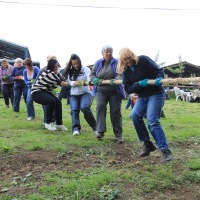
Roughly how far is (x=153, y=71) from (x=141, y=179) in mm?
1684

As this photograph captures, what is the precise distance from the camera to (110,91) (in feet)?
21.6

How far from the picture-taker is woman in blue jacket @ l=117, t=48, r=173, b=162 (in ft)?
16.0

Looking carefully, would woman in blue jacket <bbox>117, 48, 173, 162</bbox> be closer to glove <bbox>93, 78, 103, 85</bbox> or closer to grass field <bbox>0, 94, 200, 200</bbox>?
grass field <bbox>0, 94, 200, 200</bbox>

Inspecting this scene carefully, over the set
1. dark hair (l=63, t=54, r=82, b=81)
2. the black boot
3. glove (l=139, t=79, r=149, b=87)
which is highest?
dark hair (l=63, t=54, r=82, b=81)

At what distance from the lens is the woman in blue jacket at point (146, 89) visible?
16.0 feet

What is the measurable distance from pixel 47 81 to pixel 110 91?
1.62 metres

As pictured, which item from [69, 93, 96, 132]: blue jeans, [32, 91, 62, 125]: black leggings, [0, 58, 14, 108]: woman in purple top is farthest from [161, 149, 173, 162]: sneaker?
[0, 58, 14, 108]: woman in purple top

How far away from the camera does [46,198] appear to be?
12.1ft

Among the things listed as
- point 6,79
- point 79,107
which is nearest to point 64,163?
point 79,107

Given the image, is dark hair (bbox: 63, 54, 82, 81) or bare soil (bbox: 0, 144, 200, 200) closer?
bare soil (bbox: 0, 144, 200, 200)

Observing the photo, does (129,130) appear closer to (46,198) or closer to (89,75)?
(89,75)

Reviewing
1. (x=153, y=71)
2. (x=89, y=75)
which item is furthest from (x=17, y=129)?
(x=153, y=71)

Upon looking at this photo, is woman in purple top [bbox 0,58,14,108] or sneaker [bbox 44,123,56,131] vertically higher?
woman in purple top [bbox 0,58,14,108]

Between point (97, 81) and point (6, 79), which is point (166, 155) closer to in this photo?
point (97, 81)
